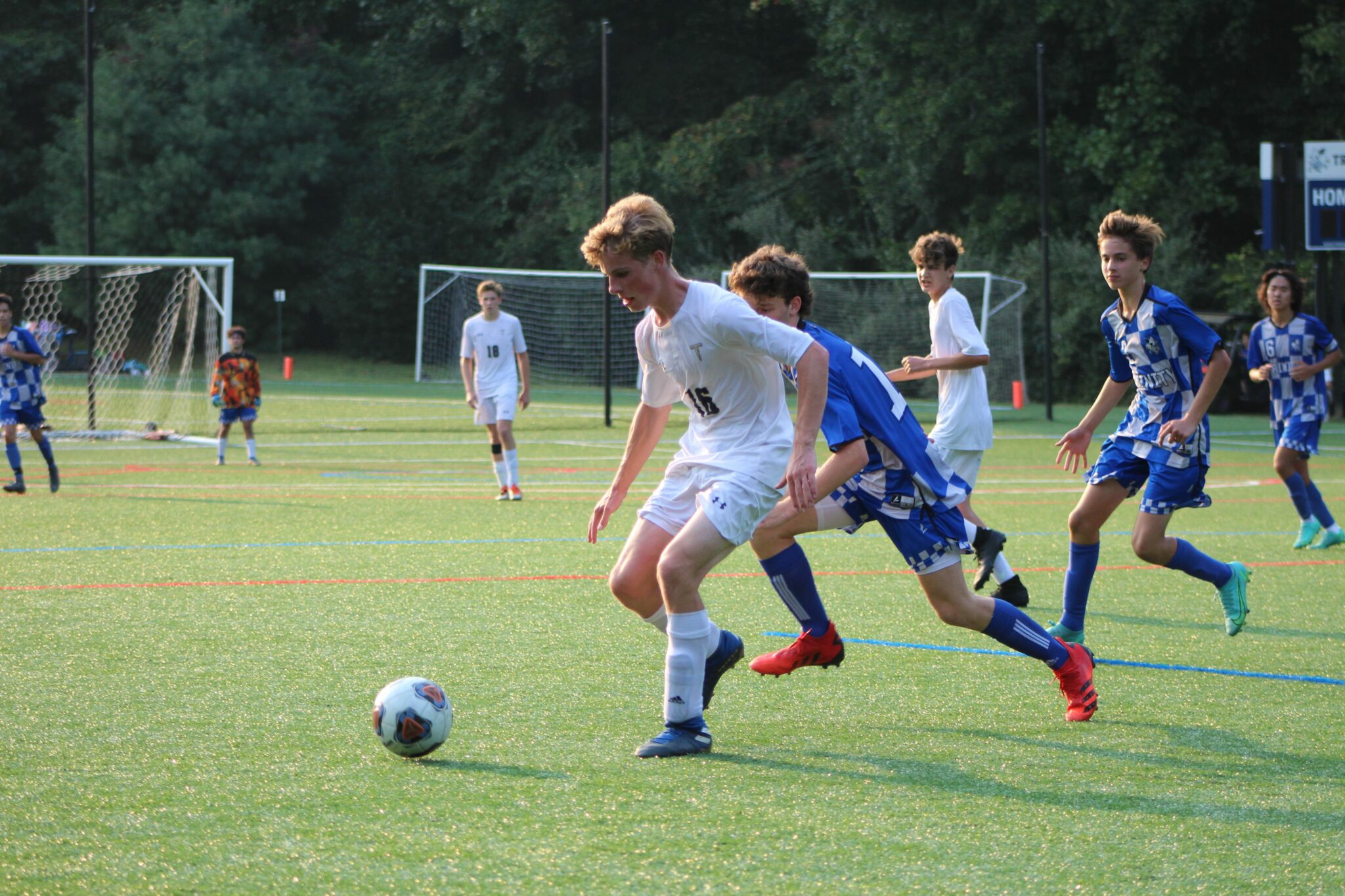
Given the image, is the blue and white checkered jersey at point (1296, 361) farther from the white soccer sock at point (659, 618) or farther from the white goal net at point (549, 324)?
the white goal net at point (549, 324)

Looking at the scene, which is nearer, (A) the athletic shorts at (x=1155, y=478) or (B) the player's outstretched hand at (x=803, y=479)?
(B) the player's outstretched hand at (x=803, y=479)

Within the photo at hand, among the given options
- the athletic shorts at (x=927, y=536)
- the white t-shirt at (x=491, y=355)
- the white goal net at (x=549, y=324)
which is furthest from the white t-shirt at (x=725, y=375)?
the white goal net at (x=549, y=324)

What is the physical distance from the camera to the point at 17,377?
13227mm

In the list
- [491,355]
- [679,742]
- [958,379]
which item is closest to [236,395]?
[491,355]

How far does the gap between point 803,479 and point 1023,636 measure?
1.09 meters

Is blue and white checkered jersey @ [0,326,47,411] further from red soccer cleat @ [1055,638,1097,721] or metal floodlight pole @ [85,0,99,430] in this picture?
red soccer cleat @ [1055,638,1097,721]

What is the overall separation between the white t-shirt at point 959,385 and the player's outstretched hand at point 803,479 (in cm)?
368

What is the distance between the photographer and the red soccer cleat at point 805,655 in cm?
537

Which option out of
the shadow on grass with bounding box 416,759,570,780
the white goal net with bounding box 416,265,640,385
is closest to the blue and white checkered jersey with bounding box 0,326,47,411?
the shadow on grass with bounding box 416,759,570,780

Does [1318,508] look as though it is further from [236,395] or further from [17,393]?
[236,395]

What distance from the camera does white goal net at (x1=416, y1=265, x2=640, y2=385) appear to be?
1272 inches

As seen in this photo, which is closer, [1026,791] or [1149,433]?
[1026,791]

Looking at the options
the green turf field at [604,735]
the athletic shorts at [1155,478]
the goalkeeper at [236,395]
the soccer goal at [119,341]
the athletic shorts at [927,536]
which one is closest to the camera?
the green turf field at [604,735]

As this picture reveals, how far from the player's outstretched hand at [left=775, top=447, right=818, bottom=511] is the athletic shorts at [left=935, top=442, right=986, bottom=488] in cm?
385
